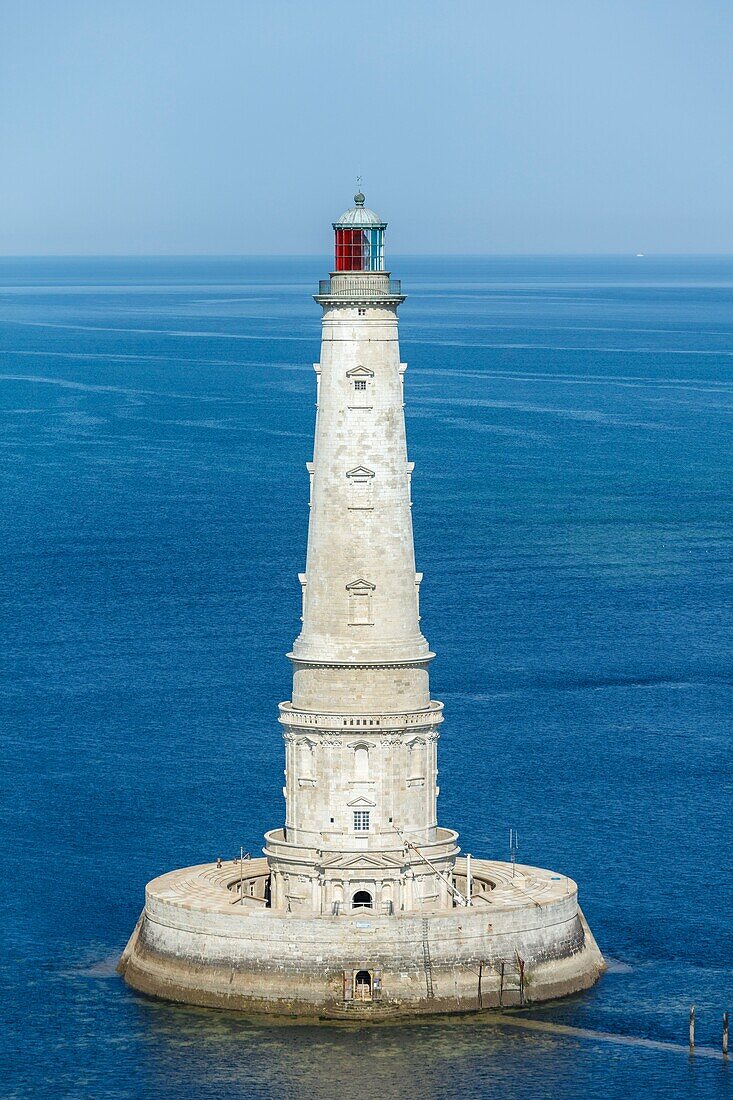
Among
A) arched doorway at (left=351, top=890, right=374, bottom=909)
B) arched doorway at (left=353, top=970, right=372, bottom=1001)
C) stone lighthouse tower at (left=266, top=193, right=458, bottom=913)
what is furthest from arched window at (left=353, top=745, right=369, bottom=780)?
arched doorway at (left=353, top=970, right=372, bottom=1001)

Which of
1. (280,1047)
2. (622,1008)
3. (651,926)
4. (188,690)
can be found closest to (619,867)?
(651,926)

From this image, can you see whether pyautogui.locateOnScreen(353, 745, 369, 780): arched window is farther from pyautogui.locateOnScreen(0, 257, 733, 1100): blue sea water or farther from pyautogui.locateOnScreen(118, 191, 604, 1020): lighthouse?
pyautogui.locateOnScreen(0, 257, 733, 1100): blue sea water

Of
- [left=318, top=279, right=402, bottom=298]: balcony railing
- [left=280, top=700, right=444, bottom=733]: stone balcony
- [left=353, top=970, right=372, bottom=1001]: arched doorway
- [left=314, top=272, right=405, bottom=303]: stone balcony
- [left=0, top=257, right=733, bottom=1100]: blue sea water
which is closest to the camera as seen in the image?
[left=0, top=257, right=733, bottom=1100]: blue sea water

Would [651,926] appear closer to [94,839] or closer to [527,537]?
[94,839]

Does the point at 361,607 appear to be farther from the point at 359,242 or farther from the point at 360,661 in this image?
the point at 359,242

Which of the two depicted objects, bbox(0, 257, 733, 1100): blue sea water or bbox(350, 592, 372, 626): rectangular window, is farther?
bbox(350, 592, 372, 626): rectangular window

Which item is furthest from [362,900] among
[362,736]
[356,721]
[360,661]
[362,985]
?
[360,661]
